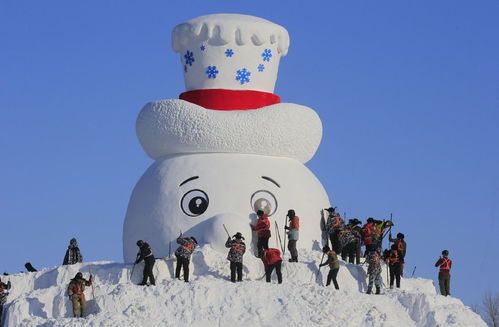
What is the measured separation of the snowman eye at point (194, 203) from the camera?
26.6 meters

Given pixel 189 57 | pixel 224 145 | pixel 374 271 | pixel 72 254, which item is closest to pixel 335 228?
pixel 374 271

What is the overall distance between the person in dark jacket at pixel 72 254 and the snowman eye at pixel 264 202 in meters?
4.05

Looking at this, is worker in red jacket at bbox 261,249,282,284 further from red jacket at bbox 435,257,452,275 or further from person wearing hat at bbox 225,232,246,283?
red jacket at bbox 435,257,452,275

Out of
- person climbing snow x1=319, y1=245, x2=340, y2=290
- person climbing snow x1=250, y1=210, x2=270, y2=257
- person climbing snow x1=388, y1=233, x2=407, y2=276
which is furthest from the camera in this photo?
person climbing snow x1=388, y1=233, x2=407, y2=276

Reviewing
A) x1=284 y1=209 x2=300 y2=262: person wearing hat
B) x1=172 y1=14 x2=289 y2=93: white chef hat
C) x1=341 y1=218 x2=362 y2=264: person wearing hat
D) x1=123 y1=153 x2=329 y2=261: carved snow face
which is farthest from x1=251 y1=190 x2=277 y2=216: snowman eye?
x1=172 y1=14 x2=289 y2=93: white chef hat

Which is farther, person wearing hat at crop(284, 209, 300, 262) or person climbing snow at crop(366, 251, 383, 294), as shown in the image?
person wearing hat at crop(284, 209, 300, 262)

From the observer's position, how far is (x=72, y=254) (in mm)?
27625

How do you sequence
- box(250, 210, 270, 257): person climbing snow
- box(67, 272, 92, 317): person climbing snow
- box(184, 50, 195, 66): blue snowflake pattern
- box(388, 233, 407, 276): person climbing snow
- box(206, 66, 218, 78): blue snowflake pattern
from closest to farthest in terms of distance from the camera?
box(67, 272, 92, 317): person climbing snow → box(250, 210, 270, 257): person climbing snow → box(388, 233, 407, 276): person climbing snow → box(206, 66, 218, 78): blue snowflake pattern → box(184, 50, 195, 66): blue snowflake pattern

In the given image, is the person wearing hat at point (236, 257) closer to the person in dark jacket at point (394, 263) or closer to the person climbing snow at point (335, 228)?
the person climbing snow at point (335, 228)

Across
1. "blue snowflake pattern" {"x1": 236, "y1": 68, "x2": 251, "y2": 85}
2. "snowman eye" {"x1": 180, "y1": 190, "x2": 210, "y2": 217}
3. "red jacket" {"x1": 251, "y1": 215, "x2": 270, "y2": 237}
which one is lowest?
"red jacket" {"x1": 251, "y1": 215, "x2": 270, "y2": 237}

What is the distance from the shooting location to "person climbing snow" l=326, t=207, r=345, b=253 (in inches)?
1056

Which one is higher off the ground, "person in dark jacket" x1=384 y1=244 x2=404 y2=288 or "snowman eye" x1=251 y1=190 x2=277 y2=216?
"snowman eye" x1=251 y1=190 x2=277 y2=216

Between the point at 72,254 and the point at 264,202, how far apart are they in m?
4.35

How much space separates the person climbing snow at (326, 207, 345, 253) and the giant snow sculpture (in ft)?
1.40
